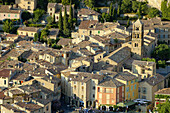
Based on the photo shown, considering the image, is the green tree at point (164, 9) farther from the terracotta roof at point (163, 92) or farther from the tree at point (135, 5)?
the terracotta roof at point (163, 92)

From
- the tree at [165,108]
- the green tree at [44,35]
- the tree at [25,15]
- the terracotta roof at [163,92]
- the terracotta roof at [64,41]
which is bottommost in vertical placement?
the tree at [165,108]

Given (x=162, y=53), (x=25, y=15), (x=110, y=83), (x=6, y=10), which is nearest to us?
(x=110, y=83)

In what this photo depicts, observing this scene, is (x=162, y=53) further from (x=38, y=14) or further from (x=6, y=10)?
(x=6, y=10)

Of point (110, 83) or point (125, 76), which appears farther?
point (125, 76)

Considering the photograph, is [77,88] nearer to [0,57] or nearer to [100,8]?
[0,57]

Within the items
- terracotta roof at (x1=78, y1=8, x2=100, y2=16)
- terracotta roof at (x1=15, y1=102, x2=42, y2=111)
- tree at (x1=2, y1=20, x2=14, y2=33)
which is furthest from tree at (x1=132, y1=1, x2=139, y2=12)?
terracotta roof at (x1=15, y1=102, x2=42, y2=111)

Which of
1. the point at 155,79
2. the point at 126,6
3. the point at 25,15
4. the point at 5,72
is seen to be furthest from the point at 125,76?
the point at 126,6

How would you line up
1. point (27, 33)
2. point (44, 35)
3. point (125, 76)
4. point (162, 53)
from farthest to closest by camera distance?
point (27, 33) < point (44, 35) < point (162, 53) < point (125, 76)

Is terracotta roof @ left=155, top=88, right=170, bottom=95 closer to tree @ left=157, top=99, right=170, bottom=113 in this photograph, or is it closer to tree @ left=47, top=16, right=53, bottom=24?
tree @ left=157, top=99, right=170, bottom=113

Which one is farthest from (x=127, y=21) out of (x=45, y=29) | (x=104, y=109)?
(x=104, y=109)

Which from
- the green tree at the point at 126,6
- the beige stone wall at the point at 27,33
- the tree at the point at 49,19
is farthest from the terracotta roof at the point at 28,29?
the green tree at the point at 126,6

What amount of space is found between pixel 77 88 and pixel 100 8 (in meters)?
49.0

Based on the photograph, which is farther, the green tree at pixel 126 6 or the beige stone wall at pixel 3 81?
the green tree at pixel 126 6

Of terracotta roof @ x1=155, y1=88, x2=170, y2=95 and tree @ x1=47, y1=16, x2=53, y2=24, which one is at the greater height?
tree @ x1=47, y1=16, x2=53, y2=24
